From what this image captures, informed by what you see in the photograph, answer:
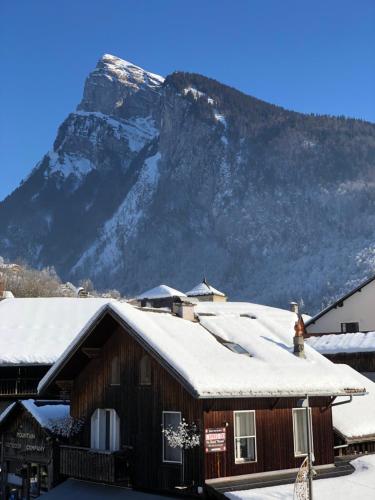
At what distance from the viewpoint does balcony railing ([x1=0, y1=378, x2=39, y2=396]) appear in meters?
39.8

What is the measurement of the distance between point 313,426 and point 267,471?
295cm

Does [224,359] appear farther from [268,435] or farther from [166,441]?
[166,441]

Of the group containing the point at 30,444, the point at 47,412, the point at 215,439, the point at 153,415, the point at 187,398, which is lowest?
the point at 30,444

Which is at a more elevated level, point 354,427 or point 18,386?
point 18,386

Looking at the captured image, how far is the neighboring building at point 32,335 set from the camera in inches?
1569

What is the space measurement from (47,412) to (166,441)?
7.31 m

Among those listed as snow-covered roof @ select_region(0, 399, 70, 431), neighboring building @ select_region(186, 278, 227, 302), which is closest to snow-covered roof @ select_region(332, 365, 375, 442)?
snow-covered roof @ select_region(0, 399, 70, 431)

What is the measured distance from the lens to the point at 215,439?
1988cm

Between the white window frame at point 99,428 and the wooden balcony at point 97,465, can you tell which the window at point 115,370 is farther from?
the wooden balcony at point 97,465

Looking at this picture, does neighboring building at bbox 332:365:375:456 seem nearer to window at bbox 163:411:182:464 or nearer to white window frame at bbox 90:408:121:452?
window at bbox 163:411:182:464

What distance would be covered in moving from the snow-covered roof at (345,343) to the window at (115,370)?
18477 millimetres

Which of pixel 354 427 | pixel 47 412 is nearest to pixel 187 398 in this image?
pixel 47 412

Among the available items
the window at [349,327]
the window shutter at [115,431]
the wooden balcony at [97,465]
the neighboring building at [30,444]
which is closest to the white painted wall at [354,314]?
the window at [349,327]

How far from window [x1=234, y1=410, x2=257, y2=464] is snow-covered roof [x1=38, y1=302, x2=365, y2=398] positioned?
1188 millimetres
